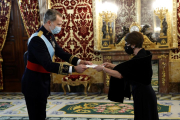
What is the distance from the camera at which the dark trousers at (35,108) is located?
92.0 inches

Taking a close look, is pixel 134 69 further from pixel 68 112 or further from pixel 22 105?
pixel 22 105

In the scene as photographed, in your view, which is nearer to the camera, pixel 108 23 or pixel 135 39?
pixel 135 39

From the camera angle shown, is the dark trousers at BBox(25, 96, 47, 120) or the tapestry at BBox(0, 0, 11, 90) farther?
the tapestry at BBox(0, 0, 11, 90)

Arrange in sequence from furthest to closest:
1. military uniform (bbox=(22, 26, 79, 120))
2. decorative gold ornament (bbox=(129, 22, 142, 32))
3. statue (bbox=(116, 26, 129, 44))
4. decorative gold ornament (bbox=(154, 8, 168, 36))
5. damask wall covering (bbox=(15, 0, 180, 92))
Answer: damask wall covering (bbox=(15, 0, 180, 92))
statue (bbox=(116, 26, 129, 44))
decorative gold ornament (bbox=(129, 22, 142, 32))
decorative gold ornament (bbox=(154, 8, 168, 36))
military uniform (bbox=(22, 26, 79, 120))

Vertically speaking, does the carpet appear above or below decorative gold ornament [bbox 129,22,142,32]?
below

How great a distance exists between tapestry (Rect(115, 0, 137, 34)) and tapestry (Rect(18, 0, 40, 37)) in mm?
2374

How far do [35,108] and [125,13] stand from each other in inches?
182

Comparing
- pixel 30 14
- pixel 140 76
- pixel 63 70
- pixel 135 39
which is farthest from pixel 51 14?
pixel 30 14

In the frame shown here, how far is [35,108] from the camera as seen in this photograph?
2.35 meters

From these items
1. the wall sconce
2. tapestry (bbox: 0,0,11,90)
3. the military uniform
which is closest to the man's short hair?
the military uniform

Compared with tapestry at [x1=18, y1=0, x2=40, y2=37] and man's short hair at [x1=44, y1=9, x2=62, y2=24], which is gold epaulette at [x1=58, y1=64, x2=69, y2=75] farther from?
tapestry at [x1=18, y1=0, x2=40, y2=37]

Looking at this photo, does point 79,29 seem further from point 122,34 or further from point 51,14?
point 51,14

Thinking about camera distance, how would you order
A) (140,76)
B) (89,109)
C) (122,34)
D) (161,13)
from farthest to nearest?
(122,34)
(161,13)
(89,109)
(140,76)

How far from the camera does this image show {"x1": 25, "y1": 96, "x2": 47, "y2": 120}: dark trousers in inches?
92.0
